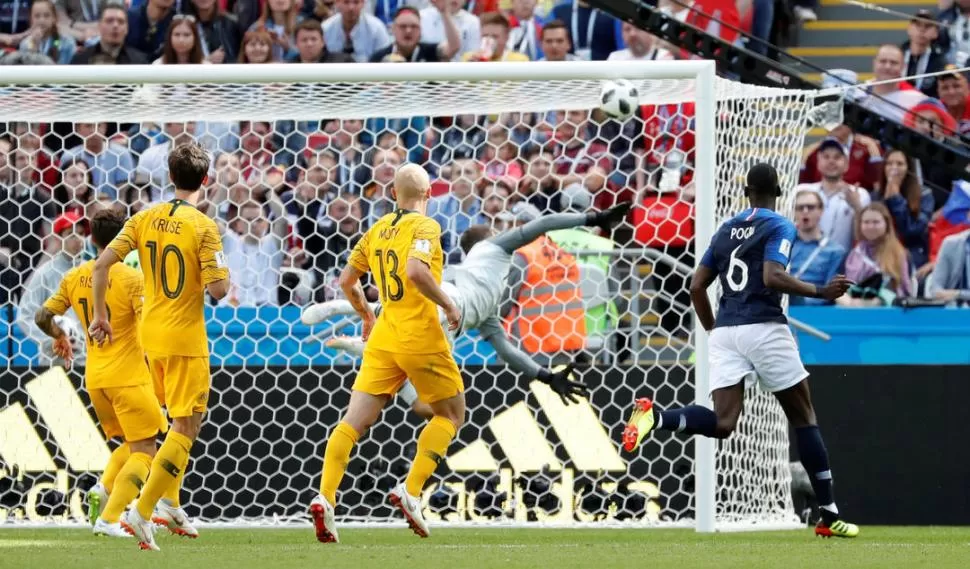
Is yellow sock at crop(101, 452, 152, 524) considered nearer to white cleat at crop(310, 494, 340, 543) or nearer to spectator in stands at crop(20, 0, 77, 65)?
white cleat at crop(310, 494, 340, 543)

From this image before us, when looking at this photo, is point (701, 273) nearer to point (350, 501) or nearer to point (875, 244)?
point (350, 501)

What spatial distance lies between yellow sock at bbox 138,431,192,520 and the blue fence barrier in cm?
252

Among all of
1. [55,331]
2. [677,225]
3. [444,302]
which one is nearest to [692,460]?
[677,225]

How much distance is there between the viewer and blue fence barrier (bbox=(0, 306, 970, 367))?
9.89 m

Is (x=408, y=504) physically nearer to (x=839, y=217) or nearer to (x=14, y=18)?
(x=839, y=217)

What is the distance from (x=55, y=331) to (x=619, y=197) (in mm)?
4362

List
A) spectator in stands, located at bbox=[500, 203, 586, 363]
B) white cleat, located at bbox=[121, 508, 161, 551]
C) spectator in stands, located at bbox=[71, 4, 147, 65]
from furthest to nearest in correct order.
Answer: spectator in stands, located at bbox=[71, 4, 147, 65], spectator in stands, located at bbox=[500, 203, 586, 363], white cleat, located at bbox=[121, 508, 161, 551]

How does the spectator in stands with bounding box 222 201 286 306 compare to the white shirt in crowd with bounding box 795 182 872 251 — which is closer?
the spectator in stands with bounding box 222 201 286 306

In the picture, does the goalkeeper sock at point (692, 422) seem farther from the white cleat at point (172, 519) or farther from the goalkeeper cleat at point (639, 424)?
the white cleat at point (172, 519)

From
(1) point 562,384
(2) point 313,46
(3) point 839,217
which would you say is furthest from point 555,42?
(1) point 562,384

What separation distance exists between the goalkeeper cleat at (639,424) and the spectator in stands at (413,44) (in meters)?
6.25

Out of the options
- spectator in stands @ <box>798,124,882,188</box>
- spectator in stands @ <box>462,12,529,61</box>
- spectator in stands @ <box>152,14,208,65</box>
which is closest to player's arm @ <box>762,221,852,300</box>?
spectator in stands @ <box>798,124,882,188</box>

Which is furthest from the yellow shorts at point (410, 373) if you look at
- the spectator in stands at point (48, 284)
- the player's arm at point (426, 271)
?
the spectator in stands at point (48, 284)

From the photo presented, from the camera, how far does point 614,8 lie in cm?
1270
